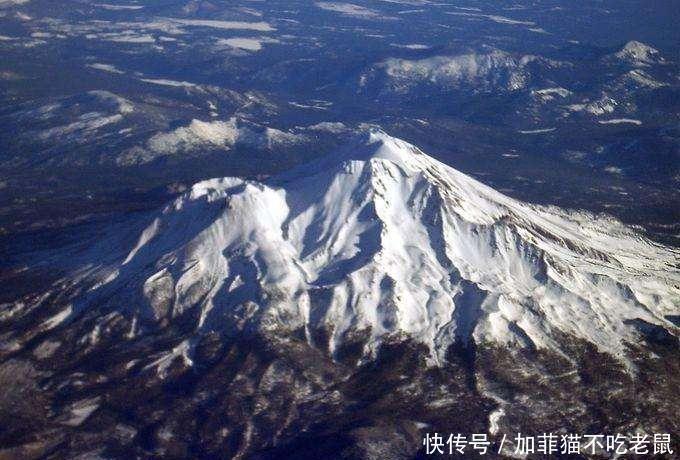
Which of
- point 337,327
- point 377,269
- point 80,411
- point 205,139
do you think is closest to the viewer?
point 80,411

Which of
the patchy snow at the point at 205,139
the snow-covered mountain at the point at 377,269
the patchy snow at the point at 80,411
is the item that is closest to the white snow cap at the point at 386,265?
the snow-covered mountain at the point at 377,269

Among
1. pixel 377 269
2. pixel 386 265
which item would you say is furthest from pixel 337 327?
pixel 386 265

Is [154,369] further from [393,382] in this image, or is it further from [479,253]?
[479,253]

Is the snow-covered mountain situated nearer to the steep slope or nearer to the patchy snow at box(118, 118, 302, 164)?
the steep slope

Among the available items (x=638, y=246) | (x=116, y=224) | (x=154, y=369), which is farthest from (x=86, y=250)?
(x=638, y=246)

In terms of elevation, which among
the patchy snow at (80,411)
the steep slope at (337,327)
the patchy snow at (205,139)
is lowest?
the patchy snow at (205,139)

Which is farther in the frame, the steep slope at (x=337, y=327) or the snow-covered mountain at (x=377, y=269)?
the snow-covered mountain at (x=377, y=269)

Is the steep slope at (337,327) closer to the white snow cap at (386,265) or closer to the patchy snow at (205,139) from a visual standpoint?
the white snow cap at (386,265)

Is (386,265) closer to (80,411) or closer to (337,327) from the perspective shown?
(337,327)
